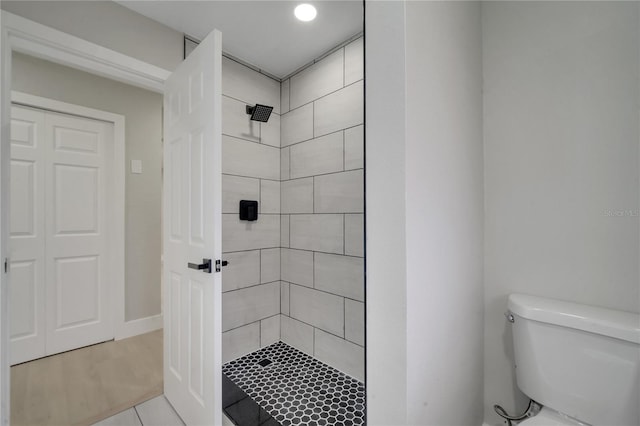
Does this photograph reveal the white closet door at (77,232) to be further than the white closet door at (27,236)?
Yes

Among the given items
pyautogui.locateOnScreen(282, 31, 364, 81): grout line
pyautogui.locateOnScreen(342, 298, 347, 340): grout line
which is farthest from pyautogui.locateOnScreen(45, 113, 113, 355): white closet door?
pyautogui.locateOnScreen(342, 298, 347, 340): grout line

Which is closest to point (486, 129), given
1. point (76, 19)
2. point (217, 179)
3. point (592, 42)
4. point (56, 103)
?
point (592, 42)

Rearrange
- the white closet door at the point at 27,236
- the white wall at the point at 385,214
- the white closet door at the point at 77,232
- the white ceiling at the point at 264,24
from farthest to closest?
the white closet door at the point at 77,232
the white closet door at the point at 27,236
the white ceiling at the point at 264,24
the white wall at the point at 385,214

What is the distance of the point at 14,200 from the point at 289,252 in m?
2.16

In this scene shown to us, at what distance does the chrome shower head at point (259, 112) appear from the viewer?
2.14 metres

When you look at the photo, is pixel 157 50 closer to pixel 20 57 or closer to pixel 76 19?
pixel 76 19

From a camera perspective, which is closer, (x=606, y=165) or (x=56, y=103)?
(x=606, y=165)

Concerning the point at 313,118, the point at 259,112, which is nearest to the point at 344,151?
the point at 313,118

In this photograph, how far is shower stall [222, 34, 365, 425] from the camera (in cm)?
185

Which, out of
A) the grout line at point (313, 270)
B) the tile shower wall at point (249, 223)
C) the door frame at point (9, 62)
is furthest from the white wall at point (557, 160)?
the door frame at point (9, 62)

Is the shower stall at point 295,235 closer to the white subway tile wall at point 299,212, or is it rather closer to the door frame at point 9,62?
the white subway tile wall at point 299,212

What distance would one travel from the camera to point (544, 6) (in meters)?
1.13

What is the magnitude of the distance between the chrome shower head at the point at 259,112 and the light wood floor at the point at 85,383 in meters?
1.96

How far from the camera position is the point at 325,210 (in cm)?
205
